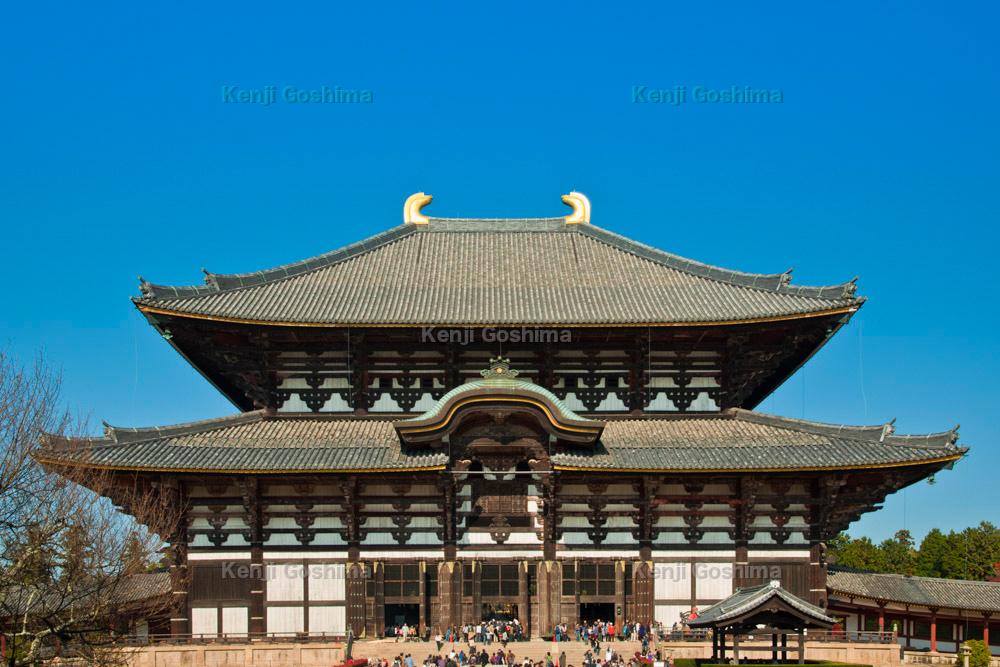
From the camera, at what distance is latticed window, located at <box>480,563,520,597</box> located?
3766 centimetres

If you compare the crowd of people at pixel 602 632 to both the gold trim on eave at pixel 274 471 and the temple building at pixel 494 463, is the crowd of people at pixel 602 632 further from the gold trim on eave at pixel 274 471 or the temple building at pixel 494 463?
the gold trim on eave at pixel 274 471

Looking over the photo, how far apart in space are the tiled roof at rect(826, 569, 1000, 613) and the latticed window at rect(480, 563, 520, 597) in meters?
18.7

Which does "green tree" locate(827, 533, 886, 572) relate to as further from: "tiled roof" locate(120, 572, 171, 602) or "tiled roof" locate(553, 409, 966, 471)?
"tiled roof" locate(120, 572, 171, 602)

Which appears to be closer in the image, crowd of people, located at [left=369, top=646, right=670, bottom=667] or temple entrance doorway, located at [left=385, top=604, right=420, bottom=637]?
crowd of people, located at [left=369, top=646, right=670, bottom=667]

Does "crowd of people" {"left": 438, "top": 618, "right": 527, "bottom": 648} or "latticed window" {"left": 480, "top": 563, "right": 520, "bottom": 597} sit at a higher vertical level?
"latticed window" {"left": 480, "top": 563, "right": 520, "bottom": 597}

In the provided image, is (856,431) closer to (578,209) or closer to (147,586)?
(578,209)

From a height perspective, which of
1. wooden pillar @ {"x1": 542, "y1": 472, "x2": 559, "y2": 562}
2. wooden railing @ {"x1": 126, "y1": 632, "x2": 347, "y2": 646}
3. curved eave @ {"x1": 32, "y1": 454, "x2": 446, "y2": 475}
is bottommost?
wooden railing @ {"x1": 126, "y1": 632, "x2": 347, "y2": 646}

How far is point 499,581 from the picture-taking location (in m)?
37.7

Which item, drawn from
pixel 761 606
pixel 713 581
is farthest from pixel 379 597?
pixel 761 606

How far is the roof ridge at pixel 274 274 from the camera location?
39531 mm

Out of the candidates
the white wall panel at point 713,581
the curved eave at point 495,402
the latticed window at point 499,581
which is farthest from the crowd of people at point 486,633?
the curved eave at point 495,402

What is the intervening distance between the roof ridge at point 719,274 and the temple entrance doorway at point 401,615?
A: 18.1 m

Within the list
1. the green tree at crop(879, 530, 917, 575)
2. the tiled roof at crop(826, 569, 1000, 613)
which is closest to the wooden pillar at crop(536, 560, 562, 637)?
the tiled roof at crop(826, 569, 1000, 613)

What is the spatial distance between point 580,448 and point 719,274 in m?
11.0
